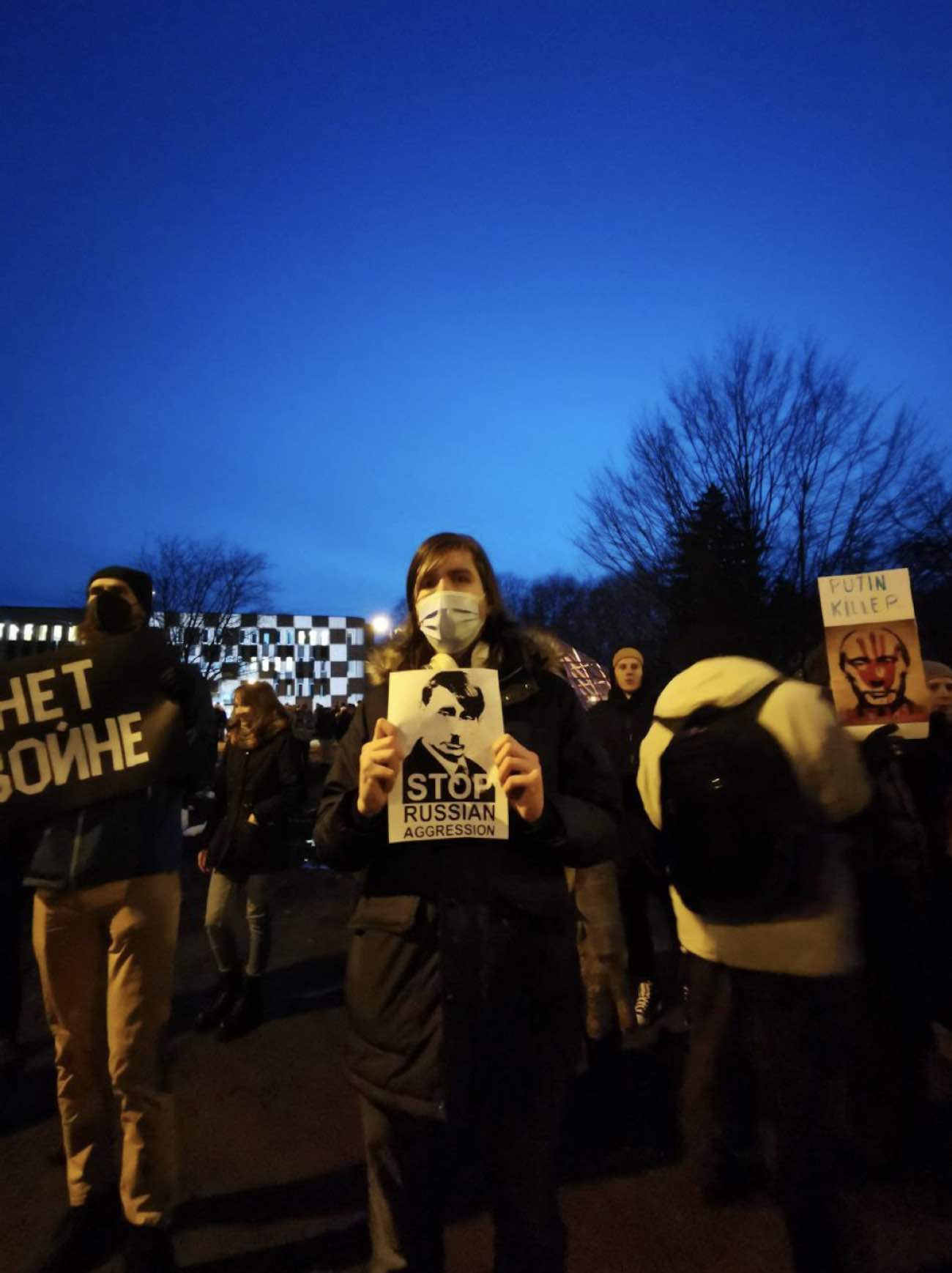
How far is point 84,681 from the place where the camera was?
3.00 m

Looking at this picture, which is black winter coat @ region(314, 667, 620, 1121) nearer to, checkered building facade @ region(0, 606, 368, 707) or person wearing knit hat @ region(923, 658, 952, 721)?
person wearing knit hat @ region(923, 658, 952, 721)

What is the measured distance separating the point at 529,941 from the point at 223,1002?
3.83m

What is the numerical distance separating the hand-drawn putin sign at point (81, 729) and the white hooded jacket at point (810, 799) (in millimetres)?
1918

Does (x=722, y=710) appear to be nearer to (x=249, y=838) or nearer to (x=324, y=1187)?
(x=324, y=1187)

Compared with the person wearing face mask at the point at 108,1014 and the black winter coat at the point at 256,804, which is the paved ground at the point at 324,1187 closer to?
the person wearing face mask at the point at 108,1014

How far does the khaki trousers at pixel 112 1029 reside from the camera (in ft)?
9.19

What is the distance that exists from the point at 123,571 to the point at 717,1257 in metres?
3.24

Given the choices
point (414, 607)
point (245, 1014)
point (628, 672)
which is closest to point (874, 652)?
point (628, 672)

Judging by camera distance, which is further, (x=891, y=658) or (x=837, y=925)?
(x=891, y=658)

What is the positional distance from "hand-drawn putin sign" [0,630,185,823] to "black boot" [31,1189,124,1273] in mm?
1383

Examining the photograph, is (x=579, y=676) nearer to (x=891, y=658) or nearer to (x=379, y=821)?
(x=891, y=658)

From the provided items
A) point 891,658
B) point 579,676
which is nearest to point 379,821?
point 891,658

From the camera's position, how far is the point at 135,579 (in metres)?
3.26

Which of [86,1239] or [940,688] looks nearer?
[86,1239]
